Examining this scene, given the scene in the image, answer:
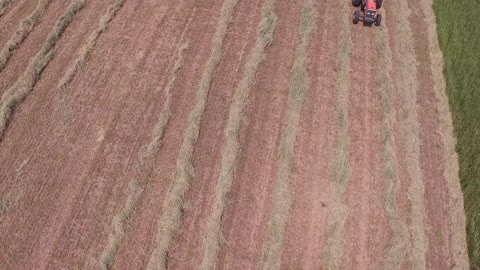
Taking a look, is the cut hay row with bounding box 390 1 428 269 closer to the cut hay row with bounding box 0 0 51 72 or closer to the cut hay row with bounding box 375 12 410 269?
the cut hay row with bounding box 375 12 410 269

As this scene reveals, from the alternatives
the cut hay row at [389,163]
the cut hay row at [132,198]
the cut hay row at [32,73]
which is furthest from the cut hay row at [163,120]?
the cut hay row at [389,163]

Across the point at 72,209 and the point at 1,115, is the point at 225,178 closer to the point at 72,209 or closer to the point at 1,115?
the point at 72,209

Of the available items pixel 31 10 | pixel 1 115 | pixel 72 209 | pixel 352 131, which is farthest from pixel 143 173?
pixel 31 10

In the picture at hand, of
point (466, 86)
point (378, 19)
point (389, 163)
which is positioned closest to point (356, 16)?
point (378, 19)

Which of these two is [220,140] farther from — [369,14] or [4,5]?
[4,5]

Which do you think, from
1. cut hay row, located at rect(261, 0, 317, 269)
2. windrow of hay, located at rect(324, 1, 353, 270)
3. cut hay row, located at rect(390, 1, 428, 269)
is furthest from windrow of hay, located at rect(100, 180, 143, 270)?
cut hay row, located at rect(390, 1, 428, 269)

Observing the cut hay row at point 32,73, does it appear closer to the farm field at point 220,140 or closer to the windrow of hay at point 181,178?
the farm field at point 220,140
